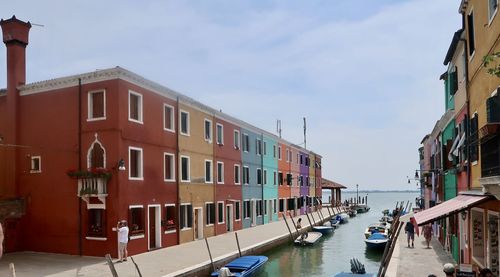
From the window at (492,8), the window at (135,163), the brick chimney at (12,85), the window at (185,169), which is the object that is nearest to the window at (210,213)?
the window at (185,169)

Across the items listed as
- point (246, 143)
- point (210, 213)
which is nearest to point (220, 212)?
point (210, 213)

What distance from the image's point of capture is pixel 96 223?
20.4 meters

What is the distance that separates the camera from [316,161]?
206 ft

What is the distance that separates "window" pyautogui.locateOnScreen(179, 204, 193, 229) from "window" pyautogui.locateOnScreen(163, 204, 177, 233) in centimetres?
82

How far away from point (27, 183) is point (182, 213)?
25.4 feet

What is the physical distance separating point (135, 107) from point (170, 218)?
6.11 metres

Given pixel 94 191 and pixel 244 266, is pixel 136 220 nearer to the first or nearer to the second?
pixel 94 191

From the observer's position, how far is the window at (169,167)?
2428cm

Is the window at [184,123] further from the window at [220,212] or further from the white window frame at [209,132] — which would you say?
the window at [220,212]

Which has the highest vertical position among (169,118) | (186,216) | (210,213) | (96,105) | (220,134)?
(96,105)

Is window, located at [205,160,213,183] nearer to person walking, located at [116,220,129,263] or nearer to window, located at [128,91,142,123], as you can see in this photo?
window, located at [128,91,142,123]

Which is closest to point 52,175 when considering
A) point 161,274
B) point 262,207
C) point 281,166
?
point 161,274

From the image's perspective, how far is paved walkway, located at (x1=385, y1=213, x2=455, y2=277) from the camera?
1647 cm

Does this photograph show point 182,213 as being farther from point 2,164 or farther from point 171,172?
point 2,164
